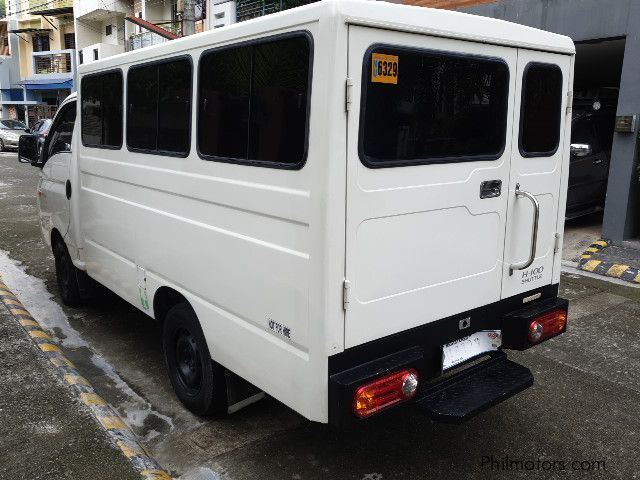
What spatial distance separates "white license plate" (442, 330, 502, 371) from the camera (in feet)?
10.7

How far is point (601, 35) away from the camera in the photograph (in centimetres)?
817

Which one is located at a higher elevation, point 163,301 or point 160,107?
point 160,107

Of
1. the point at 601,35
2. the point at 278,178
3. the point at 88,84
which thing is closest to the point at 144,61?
the point at 88,84

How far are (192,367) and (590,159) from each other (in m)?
7.90

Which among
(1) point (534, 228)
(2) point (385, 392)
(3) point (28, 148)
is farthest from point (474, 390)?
(3) point (28, 148)

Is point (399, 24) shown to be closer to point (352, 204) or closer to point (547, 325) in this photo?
point (352, 204)

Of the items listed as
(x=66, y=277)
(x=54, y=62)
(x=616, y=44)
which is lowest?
(x=66, y=277)

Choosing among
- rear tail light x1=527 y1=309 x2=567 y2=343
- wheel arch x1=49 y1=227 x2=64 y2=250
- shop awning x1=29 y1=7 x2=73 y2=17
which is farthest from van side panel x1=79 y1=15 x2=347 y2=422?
shop awning x1=29 y1=7 x2=73 y2=17

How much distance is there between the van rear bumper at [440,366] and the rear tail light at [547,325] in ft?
0.14

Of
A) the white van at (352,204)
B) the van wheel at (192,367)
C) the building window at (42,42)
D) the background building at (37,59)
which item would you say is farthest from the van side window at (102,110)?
the building window at (42,42)

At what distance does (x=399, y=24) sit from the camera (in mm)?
2688

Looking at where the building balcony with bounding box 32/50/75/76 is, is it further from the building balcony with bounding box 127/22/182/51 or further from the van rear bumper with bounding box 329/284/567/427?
the van rear bumper with bounding box 329/284/567/427

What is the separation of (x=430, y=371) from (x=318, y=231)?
115 cm

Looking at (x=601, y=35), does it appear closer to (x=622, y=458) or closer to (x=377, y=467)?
(x=622, y=458)
